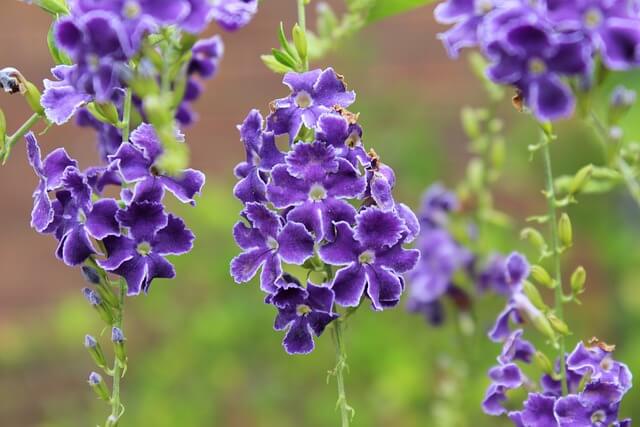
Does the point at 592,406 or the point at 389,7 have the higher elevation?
A: the point at 389,7

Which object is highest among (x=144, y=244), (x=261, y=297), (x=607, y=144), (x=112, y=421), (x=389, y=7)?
(x=261, y=297)

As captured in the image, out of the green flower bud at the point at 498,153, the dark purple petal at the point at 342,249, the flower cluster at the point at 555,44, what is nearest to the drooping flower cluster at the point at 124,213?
the dark purple petal at the point at 342,249

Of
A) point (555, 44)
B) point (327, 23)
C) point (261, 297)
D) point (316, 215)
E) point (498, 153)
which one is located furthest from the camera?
point (261, 297)

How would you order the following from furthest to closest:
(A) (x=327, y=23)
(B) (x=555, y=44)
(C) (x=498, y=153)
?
(C) (x=498, y=153) → (A) (x=327, y=23) → (B) (x=555, y=44)

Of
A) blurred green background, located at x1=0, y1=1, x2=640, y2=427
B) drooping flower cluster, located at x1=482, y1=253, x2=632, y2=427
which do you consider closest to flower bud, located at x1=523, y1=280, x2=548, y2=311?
drooping flower cluster, located at x1=482, y1=253, x2=632, y2=427

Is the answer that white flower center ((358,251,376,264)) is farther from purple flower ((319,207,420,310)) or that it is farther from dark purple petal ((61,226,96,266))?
dark purple petal ((61,226,96,266))

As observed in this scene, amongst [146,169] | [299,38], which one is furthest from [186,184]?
[299,38]

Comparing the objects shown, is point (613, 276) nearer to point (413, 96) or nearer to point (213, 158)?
point (413, 96)

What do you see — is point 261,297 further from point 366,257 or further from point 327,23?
point 366,257
